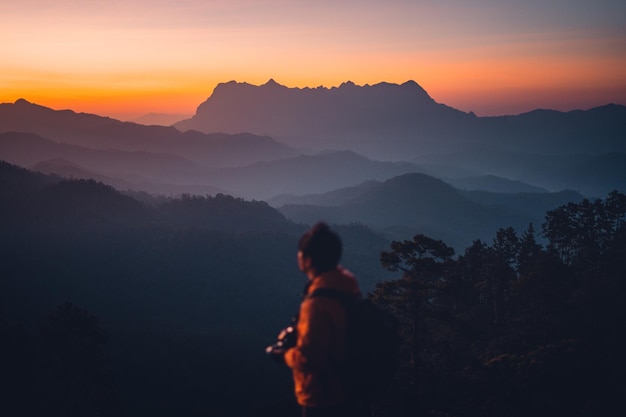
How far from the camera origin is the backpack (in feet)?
16.7

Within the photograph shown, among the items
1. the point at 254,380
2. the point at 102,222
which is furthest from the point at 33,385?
the point at 102,222

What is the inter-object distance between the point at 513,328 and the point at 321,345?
38898 millimetres

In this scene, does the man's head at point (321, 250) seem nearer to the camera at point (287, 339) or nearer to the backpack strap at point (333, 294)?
the backpack strap at point (333, 294)

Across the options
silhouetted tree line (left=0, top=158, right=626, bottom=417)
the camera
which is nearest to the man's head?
the camera

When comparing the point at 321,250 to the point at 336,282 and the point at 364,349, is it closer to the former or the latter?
the point at 336,282

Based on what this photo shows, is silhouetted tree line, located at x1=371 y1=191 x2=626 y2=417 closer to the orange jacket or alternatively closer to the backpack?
the backpack

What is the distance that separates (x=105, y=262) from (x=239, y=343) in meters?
72.8

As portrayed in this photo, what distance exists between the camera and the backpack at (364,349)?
200 inches

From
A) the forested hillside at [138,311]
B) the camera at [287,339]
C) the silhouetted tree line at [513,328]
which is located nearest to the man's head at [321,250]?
the camera at [287,339]

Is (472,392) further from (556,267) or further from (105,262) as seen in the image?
(105,262)

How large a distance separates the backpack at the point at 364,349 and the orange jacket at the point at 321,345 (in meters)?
0.07

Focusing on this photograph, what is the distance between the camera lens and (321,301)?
16.2 ft

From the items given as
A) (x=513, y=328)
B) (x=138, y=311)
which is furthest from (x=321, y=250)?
(x=138, y=311)

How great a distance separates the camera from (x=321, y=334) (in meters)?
4.91
